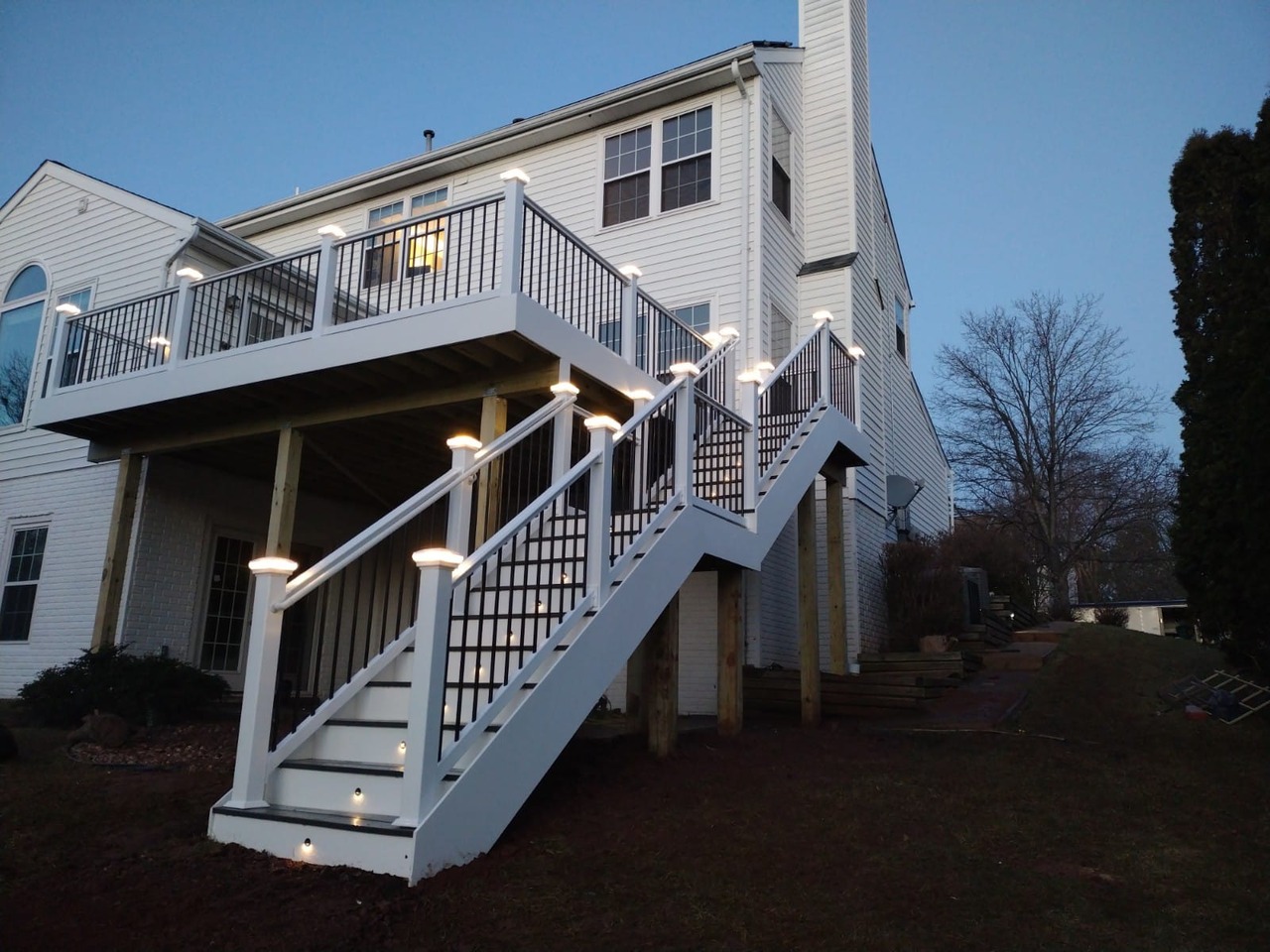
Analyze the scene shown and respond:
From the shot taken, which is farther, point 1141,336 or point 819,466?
point 1141,336

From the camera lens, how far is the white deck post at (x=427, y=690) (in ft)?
13.5

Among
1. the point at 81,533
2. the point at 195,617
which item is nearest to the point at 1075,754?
the point at 195,617

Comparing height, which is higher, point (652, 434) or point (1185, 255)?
point (1185, 255)

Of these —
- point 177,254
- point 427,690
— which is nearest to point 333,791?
point 427,690

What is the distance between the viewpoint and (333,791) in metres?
4.59

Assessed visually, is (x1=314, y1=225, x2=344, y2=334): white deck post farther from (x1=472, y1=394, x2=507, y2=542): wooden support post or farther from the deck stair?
the deck stair

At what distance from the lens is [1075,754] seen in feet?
21.5

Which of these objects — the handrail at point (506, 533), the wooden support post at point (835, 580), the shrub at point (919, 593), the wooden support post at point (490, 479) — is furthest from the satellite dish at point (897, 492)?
the handrail at point (506, 533)

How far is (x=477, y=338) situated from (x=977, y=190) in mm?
172421

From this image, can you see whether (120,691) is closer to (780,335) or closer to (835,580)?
(835,580)

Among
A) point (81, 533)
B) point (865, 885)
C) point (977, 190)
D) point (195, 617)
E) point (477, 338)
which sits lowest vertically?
point (865, 885)

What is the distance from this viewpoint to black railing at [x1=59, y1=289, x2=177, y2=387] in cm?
998

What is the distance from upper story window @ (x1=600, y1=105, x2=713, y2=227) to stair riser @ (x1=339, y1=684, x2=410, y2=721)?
8.42 metres

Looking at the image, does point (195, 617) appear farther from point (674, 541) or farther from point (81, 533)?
point (674, 541)
